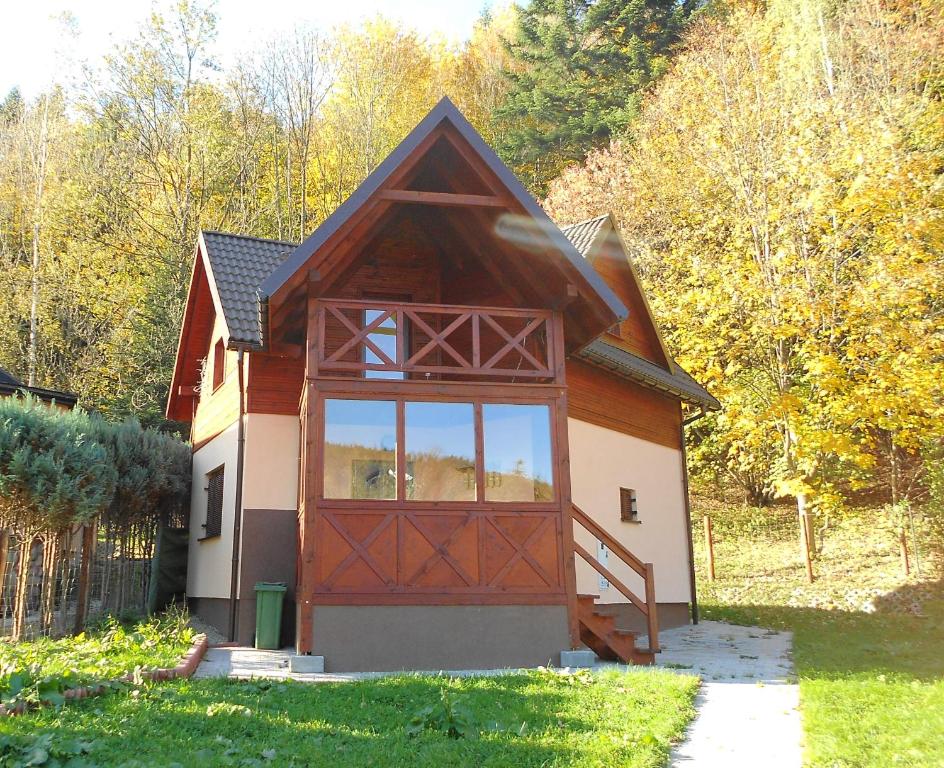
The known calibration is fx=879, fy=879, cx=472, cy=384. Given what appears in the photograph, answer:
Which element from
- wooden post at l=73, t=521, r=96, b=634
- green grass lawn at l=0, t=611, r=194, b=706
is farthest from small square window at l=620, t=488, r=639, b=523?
wooden post at l=73, t=521, r=96, b=634

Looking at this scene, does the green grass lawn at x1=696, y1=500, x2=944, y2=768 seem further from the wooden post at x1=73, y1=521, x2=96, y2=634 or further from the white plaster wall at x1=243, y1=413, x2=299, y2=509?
the wooden post at x1=73, y1=521, x2=96, y2=634

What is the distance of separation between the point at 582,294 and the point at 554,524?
9.30 ft

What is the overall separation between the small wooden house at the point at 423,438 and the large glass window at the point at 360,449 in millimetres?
23

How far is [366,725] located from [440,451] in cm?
432

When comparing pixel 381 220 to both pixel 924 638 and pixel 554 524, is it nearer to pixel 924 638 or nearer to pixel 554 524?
pixel 554 524

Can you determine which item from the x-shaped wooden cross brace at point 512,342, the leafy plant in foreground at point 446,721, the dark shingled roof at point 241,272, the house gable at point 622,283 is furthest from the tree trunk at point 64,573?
the house gable at point 622,283

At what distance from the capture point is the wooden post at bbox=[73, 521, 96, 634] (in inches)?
479

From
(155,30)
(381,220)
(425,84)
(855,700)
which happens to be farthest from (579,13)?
(855,700)

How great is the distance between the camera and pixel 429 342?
1137 centimetres

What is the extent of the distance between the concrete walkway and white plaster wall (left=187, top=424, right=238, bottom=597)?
649 centimetres

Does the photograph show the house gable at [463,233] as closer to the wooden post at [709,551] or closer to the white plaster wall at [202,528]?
the white plaster wall at [202,528]

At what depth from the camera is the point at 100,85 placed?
79.3ft

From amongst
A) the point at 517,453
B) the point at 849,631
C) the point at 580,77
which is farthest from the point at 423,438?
the point at 580,77

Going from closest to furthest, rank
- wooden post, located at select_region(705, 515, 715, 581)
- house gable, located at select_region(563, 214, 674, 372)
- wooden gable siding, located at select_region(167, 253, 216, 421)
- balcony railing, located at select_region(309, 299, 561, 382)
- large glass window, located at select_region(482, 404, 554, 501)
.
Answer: balcony railing, located at select_region(309, 299, 561, 382)
large glass window, located at select_region(482, 404, 554, 501)
wooden gable siding, located at select_region(167, 253, 216, 421)
house gable, located at select_region(563, 214, 674, 372)
wooden post, located at select_region(705, 515, 715, 581)
